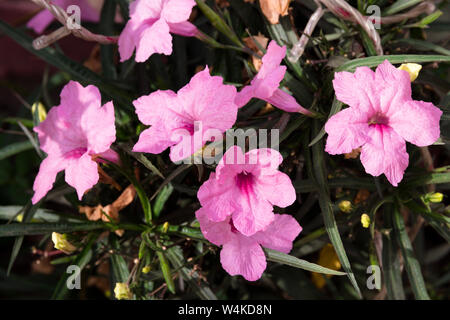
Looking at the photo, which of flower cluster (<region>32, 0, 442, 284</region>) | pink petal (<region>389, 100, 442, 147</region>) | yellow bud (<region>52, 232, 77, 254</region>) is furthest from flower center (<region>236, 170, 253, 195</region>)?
yellow bud (<region>52, 232, 77, 254</region>)

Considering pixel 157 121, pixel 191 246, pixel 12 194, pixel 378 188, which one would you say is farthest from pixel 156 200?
pixel 12 194

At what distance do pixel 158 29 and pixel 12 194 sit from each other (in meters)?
0.93

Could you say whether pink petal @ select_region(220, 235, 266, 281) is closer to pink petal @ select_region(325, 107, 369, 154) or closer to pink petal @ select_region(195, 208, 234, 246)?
pink petal @ select_region(195, 208, 234, 246)

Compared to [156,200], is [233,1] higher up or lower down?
higher up

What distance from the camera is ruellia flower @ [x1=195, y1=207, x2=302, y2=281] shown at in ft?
A: 2.04

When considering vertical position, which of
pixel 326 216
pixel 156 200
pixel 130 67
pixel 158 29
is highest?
pixel 130 67

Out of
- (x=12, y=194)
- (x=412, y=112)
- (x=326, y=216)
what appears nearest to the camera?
(x=412, y=112)

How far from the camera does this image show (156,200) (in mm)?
814

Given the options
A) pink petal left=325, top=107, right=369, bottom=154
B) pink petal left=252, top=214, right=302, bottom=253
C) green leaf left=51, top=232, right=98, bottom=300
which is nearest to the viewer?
pink petal left=325, top=107, right=369, bottom=154

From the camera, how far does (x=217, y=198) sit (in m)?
0.59

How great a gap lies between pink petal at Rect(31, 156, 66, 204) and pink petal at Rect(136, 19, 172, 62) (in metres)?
0.20

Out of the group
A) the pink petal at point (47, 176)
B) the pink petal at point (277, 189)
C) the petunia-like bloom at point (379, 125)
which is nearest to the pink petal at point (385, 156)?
the petunia-like bloom at point (379, 125)

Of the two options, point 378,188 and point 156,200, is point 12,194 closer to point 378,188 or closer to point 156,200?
point 156,200

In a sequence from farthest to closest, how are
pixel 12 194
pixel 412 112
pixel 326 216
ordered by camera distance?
pixel 12 194 < pixel 326 216 < pixel 412 112
